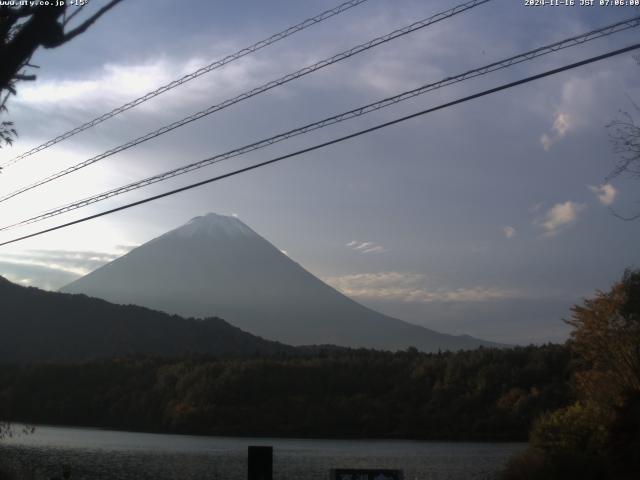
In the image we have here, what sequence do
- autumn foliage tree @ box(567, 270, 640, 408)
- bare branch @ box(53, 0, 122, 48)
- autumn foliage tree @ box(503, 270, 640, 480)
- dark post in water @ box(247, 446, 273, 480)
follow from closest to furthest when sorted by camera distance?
bare branch @ box(53, 0, 122, 48) → dark post in water @ box(247, 446, 273, 480) → autumn foliage tree @ box(503, 270, 640, 480) → autumn foliage tree @ box(567, 270, 640, 408)

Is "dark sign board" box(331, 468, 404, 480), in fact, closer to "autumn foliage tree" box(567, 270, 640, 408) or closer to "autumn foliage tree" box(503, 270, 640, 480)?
"autumn foliage tree" box(503, 270, 640, 480)

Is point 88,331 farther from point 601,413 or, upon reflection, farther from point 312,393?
point 601,413

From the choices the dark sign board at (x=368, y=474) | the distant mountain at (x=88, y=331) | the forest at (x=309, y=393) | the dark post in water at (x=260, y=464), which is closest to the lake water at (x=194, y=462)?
the dark post in water at (x=260, y=464)

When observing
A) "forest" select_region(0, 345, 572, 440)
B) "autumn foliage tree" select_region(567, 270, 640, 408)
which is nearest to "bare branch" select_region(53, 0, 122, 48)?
"autumn foliage tree" select_region(567, 270, 640, 408)

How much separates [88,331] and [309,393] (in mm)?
38144

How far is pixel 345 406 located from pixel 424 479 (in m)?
44.7

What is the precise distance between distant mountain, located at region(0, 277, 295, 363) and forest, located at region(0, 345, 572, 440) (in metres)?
13.1

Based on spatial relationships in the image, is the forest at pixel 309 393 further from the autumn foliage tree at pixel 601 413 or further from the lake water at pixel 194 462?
the autumn foliage tree at pixel 601 413

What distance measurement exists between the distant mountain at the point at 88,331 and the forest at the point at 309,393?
43.0ft

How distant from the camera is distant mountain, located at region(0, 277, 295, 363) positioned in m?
94.4

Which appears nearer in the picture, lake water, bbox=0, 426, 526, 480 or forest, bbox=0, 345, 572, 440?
→ lake water, bbox=0, 426, 526, 480

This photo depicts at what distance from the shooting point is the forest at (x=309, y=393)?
64438 millimetres

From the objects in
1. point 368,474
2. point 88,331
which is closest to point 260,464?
point 368,474

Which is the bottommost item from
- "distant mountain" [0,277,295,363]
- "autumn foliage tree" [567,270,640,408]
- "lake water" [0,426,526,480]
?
"lake water" [0,426,526,480]
